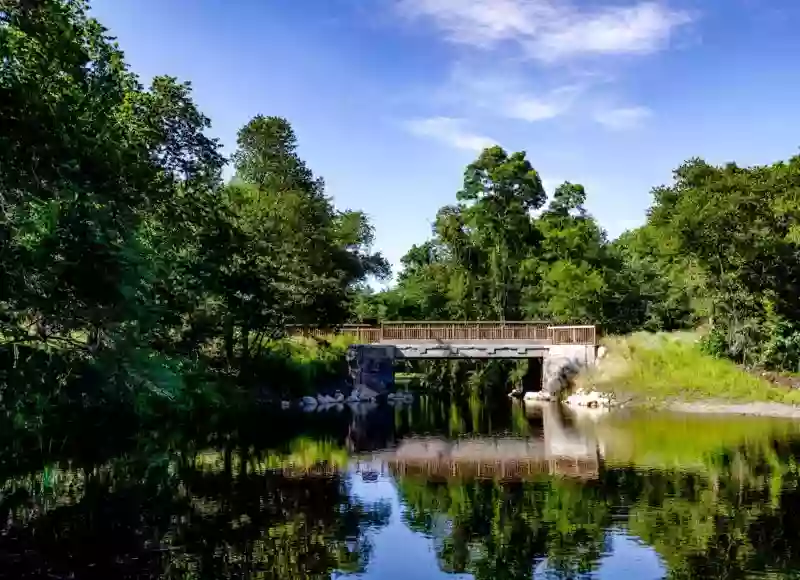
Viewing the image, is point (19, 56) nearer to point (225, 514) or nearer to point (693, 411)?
point (225, 514)

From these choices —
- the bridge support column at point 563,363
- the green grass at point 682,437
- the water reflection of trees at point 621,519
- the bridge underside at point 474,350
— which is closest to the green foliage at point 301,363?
the bridge underside at point 474,350

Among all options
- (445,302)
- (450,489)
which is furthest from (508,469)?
(445,302)

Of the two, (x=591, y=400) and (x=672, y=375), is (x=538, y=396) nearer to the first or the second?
(x=591, y=400)

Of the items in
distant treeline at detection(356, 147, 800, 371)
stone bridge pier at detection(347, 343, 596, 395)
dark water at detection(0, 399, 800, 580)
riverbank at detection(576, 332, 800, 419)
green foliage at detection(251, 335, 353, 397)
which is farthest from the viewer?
stone bridge pier at detection(347, 343, 596, 395)

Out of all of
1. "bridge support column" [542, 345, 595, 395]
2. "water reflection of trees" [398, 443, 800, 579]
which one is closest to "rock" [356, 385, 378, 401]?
"bridge support column" [542, 345, 595, 395]

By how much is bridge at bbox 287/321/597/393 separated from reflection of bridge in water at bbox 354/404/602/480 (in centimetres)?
1110

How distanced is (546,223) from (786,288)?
1907 centimetres

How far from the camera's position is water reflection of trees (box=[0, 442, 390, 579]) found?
1178 cm

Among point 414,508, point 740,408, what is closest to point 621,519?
point 414,508

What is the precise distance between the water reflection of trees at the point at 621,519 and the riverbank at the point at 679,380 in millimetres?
13033

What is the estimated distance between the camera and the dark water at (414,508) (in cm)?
1200

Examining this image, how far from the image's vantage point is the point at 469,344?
4025 cm

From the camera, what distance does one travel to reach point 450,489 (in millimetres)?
18453

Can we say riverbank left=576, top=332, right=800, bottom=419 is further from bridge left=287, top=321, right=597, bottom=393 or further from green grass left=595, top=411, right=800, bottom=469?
green grass left=595, top=411, right=800, bottom=469
